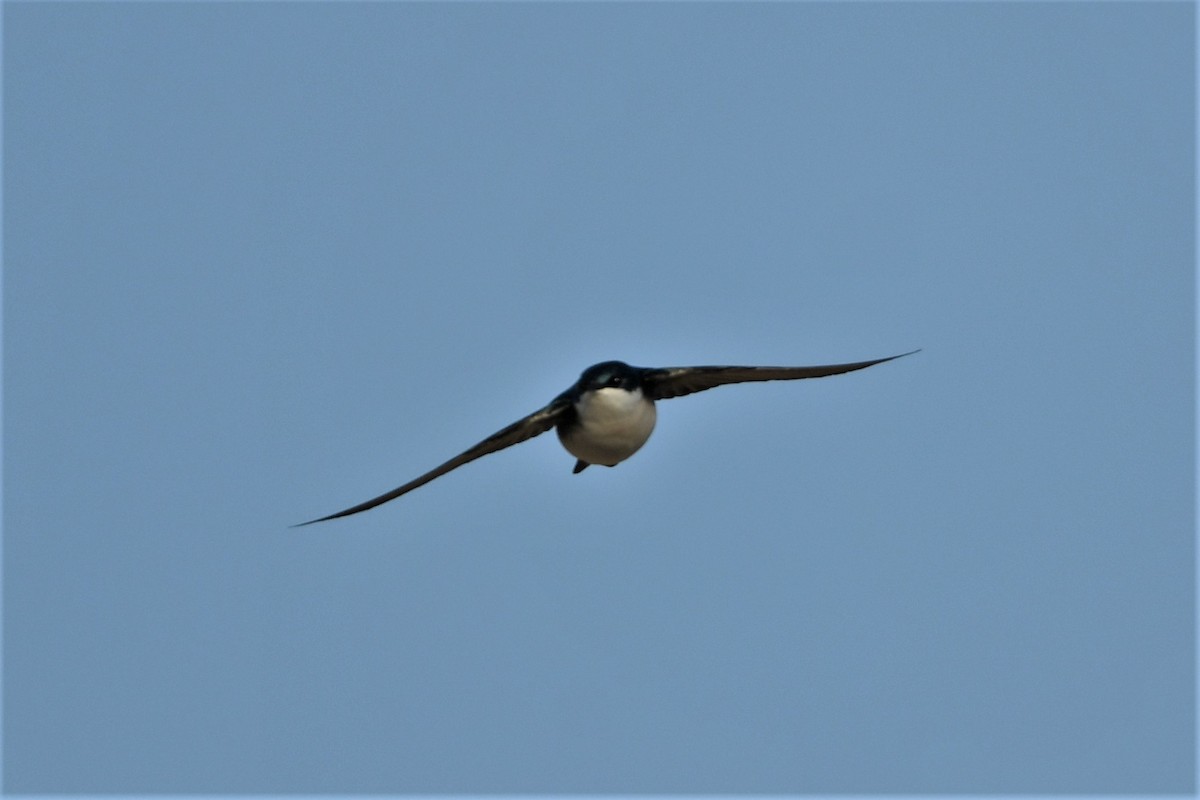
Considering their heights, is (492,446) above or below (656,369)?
below

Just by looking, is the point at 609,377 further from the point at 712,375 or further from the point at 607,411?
the point at 712,375

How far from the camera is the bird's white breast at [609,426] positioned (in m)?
22.2

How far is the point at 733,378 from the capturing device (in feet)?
77.8

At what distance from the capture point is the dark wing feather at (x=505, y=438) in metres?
21.9

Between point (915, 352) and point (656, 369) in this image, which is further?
point (656, 369)

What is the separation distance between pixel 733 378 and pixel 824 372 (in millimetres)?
1315

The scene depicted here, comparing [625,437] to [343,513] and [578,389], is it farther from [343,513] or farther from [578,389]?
[343,513]

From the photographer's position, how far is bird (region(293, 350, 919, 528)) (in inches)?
872

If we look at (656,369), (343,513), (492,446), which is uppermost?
(656,369)

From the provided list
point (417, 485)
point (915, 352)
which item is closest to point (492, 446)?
point (417, 485)

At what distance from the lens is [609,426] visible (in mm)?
22297

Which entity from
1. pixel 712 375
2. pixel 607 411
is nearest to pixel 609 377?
pixel 607 411

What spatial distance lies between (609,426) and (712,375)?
6.77 feet

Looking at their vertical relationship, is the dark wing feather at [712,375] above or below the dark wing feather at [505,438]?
above
